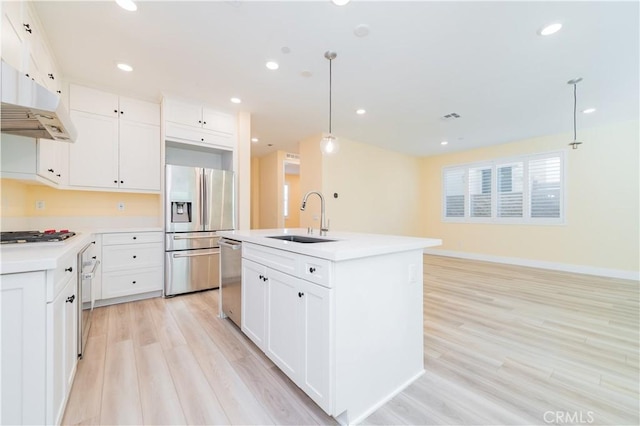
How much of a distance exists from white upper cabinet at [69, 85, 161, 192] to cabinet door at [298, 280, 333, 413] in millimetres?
3144

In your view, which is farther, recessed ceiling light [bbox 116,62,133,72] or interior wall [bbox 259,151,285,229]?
interior wall [bbox 259,151,285,229]

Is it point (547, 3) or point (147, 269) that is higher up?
point (547, 3)

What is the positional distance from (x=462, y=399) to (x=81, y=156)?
435cm

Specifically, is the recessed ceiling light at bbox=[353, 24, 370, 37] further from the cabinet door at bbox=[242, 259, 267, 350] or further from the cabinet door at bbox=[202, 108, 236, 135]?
the cabinet door at bbox=[202, 108, 236, 135]

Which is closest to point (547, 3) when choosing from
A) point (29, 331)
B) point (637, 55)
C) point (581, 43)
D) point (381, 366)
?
point (581, 43)

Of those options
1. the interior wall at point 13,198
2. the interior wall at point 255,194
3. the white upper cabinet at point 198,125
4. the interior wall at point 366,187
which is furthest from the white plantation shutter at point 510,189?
the interior wall at point 13,198

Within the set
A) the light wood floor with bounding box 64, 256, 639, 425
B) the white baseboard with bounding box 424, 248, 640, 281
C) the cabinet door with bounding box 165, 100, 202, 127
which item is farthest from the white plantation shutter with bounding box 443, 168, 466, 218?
the cabinet door with bounding box 165, 100, 202, 127

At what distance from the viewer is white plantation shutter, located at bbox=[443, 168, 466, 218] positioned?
21.0ft

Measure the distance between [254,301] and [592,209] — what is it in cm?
606

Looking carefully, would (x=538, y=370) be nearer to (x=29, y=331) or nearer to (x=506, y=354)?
(x=506, y=354)

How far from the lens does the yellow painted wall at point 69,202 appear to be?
248 cm

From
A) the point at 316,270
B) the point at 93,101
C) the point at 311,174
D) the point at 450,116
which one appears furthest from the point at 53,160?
the point at 450,116

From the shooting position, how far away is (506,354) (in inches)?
77.7

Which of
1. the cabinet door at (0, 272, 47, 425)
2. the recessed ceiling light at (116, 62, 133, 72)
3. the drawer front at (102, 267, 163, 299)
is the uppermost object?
the recessed ceiling light at (116, 62, 133, 72)
